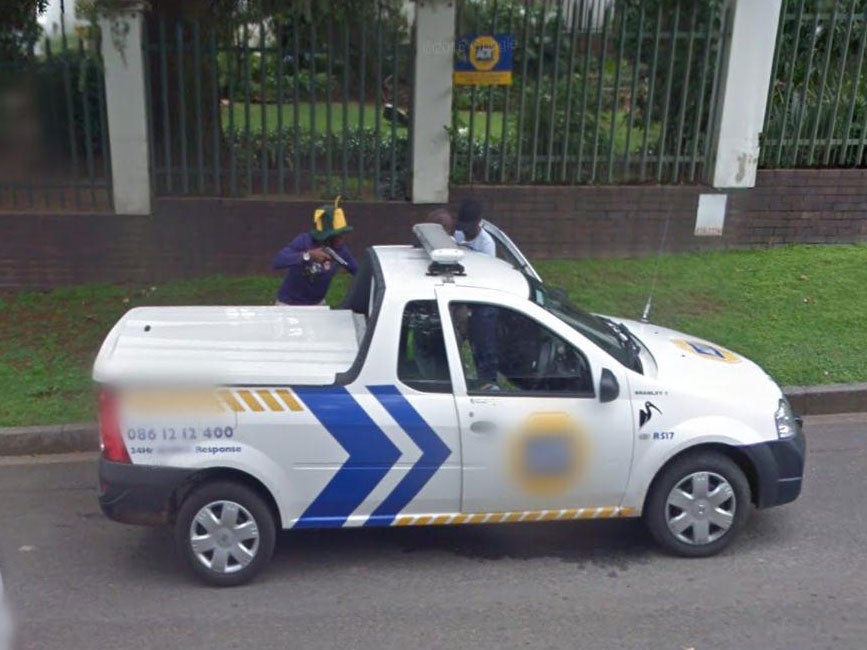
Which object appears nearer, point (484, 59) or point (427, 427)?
point (427, 427)

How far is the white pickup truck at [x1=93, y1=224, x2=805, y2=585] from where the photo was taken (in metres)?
4.45

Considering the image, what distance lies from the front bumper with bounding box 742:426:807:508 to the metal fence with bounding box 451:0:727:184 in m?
5.31

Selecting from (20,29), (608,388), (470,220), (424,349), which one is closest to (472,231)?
(470,220)

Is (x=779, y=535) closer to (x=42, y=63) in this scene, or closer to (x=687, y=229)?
(x=687, y=229)

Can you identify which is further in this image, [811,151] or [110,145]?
[811,151]

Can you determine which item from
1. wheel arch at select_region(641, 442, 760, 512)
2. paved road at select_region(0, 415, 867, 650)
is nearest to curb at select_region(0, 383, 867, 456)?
paved road at select_region(0, 415, 867, 650)

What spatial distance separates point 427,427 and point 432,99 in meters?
5.27

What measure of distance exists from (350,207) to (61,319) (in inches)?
114

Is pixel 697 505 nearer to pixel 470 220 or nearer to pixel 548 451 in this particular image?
pixel 548 451

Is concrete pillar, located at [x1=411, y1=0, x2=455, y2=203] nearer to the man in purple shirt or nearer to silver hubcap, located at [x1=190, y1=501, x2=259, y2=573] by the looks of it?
the man in purple shirt

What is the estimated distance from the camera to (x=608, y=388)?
4.64 m

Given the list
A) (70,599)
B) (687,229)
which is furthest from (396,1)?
(70,599)

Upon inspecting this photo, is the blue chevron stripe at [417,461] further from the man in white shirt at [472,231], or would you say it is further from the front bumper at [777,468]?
the man in white shirt at [472,231]

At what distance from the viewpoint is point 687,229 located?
32.3ft
